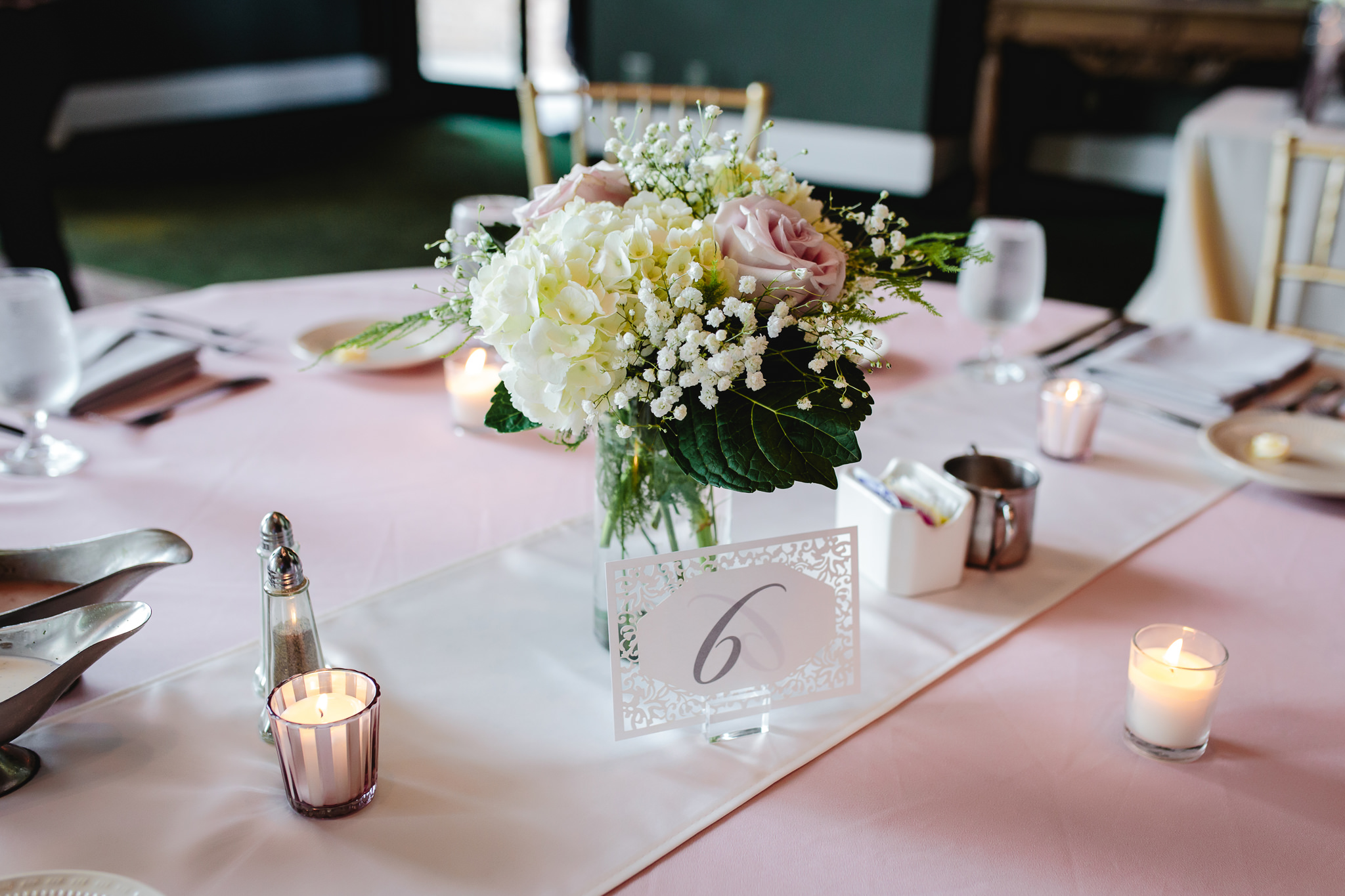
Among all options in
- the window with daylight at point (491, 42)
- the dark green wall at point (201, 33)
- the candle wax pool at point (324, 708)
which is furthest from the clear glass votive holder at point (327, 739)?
the window with daylight at point (491, 42)

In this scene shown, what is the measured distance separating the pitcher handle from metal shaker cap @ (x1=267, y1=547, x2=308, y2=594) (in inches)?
24.4

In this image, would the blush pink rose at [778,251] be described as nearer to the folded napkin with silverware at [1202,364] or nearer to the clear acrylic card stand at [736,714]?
the clear acrylic card stand at [736,714]

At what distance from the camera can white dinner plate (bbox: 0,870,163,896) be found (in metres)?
0.62

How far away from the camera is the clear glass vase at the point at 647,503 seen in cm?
82

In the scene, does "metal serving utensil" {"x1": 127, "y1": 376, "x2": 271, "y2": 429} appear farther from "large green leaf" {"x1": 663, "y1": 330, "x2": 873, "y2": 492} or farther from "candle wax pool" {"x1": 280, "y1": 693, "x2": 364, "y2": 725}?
"large green leaf" {"x1": 663, "y1": 330, "x2": 873, "y2": 492}

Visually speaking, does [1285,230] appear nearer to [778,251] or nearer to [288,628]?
[778,251]

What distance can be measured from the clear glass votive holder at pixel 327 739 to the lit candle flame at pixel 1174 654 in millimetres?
575

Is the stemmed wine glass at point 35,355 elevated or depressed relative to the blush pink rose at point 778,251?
depressed

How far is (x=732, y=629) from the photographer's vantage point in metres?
0.77

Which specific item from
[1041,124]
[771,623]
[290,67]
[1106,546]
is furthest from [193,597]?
[290,67]

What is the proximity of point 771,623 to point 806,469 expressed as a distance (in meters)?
0.14

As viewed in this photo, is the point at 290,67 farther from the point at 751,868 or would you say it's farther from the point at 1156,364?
the point at 751,868

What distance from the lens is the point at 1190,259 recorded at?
2.97m

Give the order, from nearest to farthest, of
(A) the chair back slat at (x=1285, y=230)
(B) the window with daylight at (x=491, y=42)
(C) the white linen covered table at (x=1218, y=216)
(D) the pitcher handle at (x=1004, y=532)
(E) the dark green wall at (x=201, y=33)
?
(D) the pitcher handle at (x=1004, y=532), (A) the chair back slat at (x=1285, y=230), (C) the white linen covered table at (x=1218, y=216), (E) the dark green wall at (x=201, y=33), (B) the window with daylight at (x=491, y=42)
